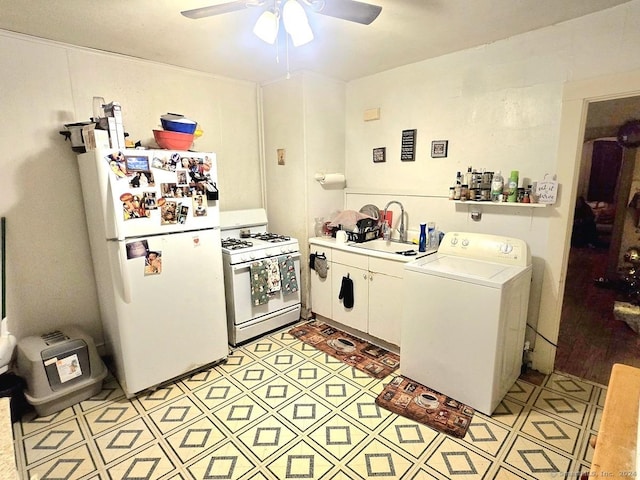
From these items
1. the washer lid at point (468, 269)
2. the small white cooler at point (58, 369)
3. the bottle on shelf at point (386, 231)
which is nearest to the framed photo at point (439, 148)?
the bottle on shelf at point (386, 231)

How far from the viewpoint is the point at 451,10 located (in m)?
1.93

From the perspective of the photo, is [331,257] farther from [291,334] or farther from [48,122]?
[48,122]

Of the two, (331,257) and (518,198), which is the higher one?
(518,198)

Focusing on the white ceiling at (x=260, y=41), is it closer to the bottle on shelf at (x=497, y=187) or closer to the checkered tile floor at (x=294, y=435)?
the bottle on shelf at (x=497, y=187)

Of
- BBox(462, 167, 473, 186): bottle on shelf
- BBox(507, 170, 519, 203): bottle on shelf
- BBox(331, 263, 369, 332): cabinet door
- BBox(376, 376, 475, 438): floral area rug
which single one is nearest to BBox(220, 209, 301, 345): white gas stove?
BBox(331, 263, 369, 332): cabinet door

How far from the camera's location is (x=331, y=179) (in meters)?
3.36

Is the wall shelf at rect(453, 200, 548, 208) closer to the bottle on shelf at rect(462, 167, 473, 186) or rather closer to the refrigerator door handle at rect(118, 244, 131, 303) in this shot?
the bottle on shelf at rect(462, 167, 473, 186)

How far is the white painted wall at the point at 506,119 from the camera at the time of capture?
6.84 ft

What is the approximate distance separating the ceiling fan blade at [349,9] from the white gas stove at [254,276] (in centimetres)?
186

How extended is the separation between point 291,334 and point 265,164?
1802 mm

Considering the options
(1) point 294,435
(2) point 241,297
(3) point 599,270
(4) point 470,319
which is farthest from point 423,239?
(3) point 599,270

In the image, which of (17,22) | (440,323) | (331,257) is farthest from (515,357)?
(17,22)

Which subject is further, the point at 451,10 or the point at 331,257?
the point at 331,257

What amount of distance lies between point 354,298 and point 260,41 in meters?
2.16
